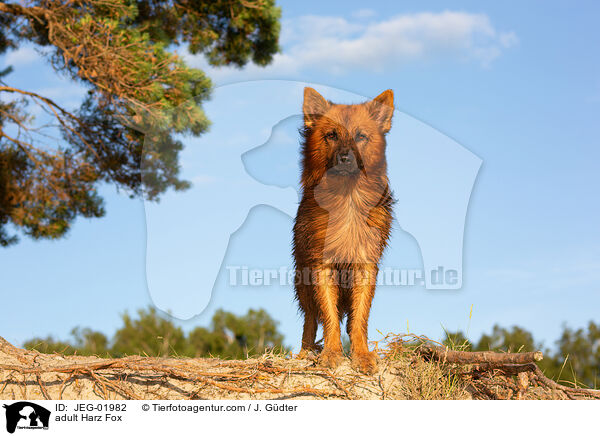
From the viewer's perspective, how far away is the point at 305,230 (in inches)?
207

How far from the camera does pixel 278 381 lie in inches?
177

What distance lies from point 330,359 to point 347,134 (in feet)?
6.48

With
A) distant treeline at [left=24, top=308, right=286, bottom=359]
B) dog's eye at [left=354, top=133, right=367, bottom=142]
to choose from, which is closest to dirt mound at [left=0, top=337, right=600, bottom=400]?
dog's eye at [left=354, top=133, right=367, bottom=142]

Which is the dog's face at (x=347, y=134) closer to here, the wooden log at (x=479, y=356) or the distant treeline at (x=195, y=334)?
the wooden log at (x=479, y=356)

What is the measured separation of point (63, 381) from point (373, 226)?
3041mm

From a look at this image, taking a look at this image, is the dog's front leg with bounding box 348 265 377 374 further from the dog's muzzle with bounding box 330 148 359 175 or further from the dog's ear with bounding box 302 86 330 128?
the dog's ear with bounding box 302 86 330 128

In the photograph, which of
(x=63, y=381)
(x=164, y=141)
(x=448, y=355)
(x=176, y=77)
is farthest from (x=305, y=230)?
(x=176, y=77)

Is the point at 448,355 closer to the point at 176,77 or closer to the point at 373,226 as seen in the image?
the point at 373,226

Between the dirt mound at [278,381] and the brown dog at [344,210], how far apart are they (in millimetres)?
259

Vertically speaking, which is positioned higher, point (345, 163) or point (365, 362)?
point (345, 163)
